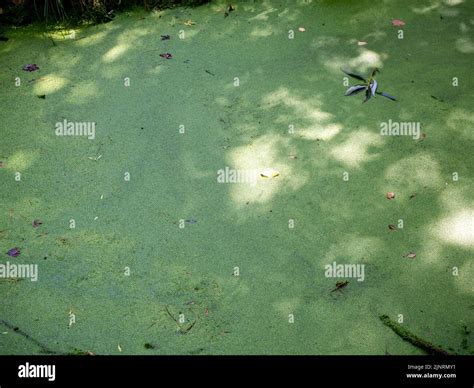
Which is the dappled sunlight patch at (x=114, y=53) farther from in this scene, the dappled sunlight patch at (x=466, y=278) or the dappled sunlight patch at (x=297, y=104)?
the dappled sunlight patch at (x=466, y=278)

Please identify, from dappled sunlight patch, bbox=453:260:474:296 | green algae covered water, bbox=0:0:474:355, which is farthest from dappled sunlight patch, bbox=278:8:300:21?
dappled sunlight patch, bbox=453:260:474:296

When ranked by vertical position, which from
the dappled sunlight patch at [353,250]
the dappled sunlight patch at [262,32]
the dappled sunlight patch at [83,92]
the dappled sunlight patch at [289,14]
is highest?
the dappled sunlight patch at [289,14]

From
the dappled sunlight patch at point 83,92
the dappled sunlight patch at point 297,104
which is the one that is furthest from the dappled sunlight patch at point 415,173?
the dappled sunlight patch at point 83,92

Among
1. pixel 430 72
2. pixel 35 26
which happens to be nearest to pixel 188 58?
pixel 35 26

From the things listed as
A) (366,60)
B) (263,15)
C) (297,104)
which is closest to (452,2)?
(366,60)

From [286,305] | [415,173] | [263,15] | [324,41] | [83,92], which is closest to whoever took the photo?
[286,305]

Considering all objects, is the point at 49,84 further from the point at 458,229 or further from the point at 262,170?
the point at 458,229
